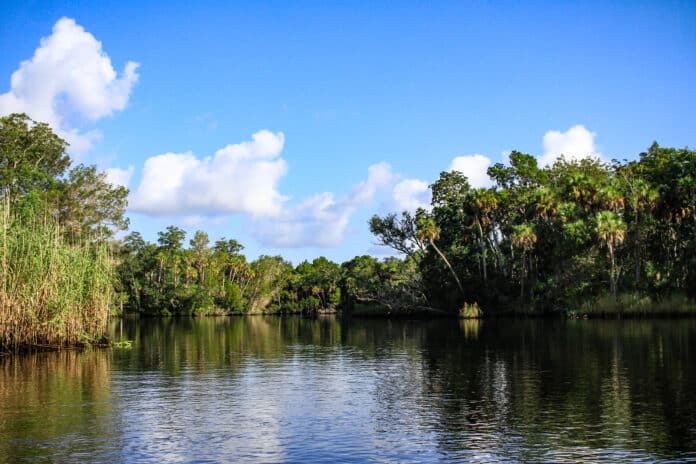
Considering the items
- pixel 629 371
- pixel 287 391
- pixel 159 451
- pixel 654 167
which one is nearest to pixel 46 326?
pixel 287 391

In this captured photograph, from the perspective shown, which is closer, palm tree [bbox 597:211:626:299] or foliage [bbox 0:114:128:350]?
foliage [bbox 0:114:128:350]

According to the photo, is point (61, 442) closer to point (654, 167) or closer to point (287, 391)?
point (287, 391)

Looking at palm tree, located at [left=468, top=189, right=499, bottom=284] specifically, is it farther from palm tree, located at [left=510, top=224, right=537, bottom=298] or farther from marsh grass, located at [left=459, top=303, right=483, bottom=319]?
palm tree, located at [left=510, top=224, right=537, bottom=298]

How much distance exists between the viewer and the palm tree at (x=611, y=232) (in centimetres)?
6744

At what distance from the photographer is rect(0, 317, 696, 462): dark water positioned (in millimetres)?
15664

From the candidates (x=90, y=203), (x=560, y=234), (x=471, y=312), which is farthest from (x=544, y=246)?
(x=90, y=203)

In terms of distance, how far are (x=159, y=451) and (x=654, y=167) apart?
74427 mm

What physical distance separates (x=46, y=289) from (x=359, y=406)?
20464 mm

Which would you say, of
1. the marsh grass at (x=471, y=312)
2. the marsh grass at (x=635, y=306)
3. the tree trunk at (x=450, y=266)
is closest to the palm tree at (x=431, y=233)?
the tree trunk at (x=450, y=266)

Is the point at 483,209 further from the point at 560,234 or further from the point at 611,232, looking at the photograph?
the point at 611,232

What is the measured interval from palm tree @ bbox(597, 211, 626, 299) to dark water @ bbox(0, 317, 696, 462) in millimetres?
30094

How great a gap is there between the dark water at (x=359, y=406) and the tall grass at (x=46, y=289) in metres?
1.53

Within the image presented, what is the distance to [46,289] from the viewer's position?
113 ft

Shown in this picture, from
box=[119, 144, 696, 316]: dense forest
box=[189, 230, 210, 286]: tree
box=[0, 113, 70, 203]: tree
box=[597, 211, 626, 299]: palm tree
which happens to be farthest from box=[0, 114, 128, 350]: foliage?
box=[189, 230, 210, 286]: tree
